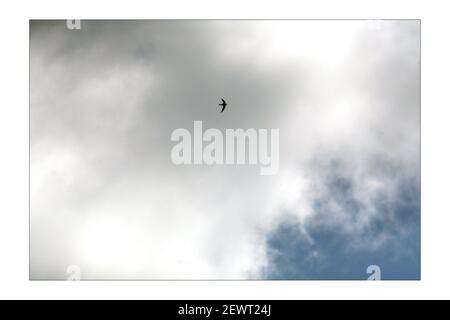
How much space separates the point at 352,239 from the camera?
9.34m

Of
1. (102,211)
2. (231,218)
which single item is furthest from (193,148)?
(102,211)

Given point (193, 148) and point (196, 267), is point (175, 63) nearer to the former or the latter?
point (193, 148)

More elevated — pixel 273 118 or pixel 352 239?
pixel 273 118

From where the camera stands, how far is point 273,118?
9.39 metres

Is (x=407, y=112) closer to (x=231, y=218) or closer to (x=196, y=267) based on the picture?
(x=231, y=218)

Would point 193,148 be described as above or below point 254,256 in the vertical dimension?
above

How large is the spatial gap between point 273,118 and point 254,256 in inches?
128

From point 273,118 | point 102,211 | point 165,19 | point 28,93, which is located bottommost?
point 102,211

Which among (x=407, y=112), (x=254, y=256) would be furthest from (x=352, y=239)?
(x=407, y=112)

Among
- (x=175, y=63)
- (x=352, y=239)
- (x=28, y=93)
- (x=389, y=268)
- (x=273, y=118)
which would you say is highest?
(x=175, y=63)

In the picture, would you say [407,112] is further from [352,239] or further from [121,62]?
[121,62]

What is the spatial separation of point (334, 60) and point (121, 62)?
16.5ft

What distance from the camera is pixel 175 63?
31.0ft

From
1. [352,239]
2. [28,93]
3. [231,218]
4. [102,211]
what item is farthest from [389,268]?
[28,93]
